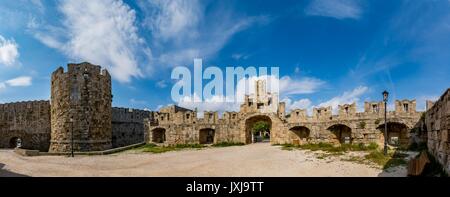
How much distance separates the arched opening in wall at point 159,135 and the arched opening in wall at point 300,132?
46.1 feet

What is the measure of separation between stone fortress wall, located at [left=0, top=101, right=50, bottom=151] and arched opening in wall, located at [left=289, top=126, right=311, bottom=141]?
27556mm

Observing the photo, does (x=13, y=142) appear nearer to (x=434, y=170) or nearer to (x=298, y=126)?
(x=298, y=126)

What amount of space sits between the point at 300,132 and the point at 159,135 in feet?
50.2

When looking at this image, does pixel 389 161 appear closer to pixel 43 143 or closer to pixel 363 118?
pixel 363 118

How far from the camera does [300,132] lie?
24.6 meters

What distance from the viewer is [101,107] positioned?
954 inches

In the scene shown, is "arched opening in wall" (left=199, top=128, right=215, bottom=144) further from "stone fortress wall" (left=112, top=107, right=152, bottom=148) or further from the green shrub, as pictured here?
the green shrub

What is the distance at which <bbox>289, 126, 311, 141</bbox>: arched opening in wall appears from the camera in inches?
955

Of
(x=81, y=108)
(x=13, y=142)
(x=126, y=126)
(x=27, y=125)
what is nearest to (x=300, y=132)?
(x=81, y=108)

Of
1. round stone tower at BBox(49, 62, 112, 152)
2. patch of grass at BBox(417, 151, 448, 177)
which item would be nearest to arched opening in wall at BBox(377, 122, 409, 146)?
patch of grass at BBox(417, 151, 448, 177)

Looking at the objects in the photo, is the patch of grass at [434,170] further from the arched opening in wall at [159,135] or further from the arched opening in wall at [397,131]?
the arched opening in wall at [159,135]

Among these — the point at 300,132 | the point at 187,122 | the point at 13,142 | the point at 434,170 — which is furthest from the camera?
the point at 13,142
